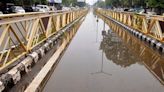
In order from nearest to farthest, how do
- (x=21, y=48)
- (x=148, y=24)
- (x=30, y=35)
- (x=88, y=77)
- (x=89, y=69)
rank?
(x=88, y=77) → (x=89, y=69) → (x=21, y=48) → (x=30, y=35) → (x=148, y=24)

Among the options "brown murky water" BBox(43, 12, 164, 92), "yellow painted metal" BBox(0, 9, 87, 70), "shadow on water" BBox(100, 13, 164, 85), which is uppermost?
"yellow painted metal" BBox(0, 9, 87, 70)

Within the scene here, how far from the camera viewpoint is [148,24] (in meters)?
18.0

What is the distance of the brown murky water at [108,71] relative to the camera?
738cm

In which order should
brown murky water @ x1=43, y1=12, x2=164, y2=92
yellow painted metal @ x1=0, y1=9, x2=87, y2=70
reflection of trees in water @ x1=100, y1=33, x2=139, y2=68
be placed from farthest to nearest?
reflection of trees in water @ x1=100, y1=33, x2=139, y2=68 → yellow painted metal @ x1=0, y1=9, x2=87, y2=70 → brown murky water @ x1=43, y1=12, x2=164, y2=92

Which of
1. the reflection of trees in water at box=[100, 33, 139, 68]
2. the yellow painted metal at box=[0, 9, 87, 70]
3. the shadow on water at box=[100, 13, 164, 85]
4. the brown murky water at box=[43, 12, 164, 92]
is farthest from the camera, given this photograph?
the reflection of trees in water at box=[100, 33, 139, 68]

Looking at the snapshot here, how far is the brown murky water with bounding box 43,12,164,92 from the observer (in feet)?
24.2

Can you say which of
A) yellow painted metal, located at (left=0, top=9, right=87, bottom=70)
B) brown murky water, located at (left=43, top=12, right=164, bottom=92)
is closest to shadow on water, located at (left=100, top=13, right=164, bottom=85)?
brown murky water, located at (left=43, top=12, right=164, bottom=92)

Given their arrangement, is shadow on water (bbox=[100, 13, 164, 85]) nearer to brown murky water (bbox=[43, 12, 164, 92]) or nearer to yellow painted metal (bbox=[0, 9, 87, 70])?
brown murky water (bbox=[43, 12, 164, 92])

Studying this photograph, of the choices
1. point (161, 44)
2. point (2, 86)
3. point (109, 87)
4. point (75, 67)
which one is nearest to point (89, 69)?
point (75, 67)

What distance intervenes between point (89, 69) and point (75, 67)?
0.52 metres

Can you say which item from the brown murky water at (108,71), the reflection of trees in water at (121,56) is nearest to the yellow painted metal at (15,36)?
the brown murky water at (108,71)

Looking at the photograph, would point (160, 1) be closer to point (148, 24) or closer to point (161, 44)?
point (148, 24)

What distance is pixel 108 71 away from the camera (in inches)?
364

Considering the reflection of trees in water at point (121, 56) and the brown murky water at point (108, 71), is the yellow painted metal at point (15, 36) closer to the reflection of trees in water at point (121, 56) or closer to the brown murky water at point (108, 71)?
the brown murky water at point (108, 71)
